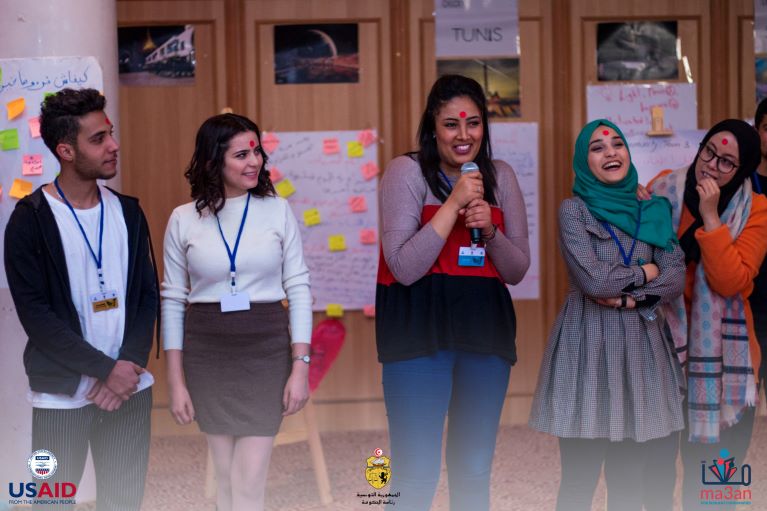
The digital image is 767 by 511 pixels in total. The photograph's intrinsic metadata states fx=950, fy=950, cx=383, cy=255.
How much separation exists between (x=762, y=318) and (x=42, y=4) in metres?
2.81

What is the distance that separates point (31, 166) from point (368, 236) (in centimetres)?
184

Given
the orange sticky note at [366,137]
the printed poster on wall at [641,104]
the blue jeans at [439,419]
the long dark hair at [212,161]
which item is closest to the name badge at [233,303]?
the long dark hair at [212,161]

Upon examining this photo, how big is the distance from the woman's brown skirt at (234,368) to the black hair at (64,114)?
1.87 ft

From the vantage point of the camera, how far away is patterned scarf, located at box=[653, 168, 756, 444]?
117 inches

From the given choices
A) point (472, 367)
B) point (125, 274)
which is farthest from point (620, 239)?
point (125, 274)

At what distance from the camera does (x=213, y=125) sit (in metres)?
2.56

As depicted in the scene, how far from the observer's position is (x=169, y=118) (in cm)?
485

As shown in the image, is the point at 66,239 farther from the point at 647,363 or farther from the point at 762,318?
the point at 762,318

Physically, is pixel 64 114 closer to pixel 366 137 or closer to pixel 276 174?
pixel 276 174

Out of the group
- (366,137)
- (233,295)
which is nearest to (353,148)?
(366,137)

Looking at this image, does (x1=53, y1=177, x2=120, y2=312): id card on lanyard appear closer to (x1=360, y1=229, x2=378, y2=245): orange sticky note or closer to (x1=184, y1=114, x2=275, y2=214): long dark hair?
(x1=184, y1=114, x2=275, y2=214): long dark hair

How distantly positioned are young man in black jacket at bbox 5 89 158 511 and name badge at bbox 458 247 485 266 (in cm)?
86

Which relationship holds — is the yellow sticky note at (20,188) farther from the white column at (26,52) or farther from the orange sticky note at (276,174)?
the orange sticky note at (276,174)

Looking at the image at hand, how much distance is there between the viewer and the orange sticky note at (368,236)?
16.0ft
